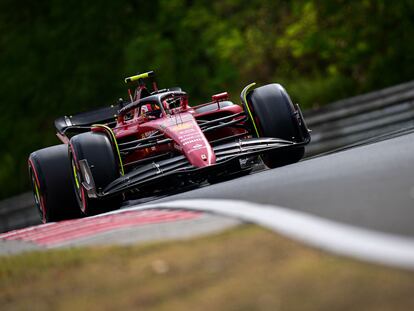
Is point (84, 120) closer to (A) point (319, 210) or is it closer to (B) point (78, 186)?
(B) point (78, 186)

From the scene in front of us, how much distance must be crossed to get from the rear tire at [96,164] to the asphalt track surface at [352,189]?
1.63 m

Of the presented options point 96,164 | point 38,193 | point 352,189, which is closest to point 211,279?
point 352,189

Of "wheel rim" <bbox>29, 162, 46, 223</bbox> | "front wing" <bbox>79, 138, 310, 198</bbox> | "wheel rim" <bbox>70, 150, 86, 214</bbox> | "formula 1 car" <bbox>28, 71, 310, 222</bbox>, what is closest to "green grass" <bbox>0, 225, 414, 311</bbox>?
"front wing" <bbox>79, 138, 310, 198</bbox>

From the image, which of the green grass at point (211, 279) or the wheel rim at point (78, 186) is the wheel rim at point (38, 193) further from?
the green grass at point (211, 279)

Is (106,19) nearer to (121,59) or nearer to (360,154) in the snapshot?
(121,59)

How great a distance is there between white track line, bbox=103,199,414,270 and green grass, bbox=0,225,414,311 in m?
0.07

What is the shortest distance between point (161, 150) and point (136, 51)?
14613 millimetres

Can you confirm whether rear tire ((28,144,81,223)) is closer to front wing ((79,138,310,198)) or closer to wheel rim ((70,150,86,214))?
wheel rim ((70,150,86,214))

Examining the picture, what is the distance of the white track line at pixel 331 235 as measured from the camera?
4166 mm

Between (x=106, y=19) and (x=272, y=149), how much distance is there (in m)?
16.7

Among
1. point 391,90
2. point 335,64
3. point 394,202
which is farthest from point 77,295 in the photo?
point 335,64

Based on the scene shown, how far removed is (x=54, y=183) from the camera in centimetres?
1139

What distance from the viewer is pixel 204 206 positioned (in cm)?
686

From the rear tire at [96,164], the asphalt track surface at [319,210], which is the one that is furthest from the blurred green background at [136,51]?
the asphalt track surface at [319,210]
